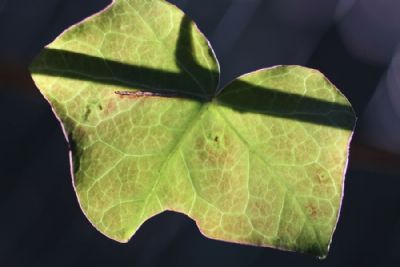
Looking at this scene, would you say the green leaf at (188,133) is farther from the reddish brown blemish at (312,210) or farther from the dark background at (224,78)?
the dark background at (224,78)

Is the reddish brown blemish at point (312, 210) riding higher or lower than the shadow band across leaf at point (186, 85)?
lower

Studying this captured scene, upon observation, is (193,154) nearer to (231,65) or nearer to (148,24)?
(148,24)

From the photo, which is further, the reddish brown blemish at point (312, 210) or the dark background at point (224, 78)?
the dark background at point (224, 78)

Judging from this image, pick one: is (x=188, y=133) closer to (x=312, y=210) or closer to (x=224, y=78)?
(x=312, y=210)

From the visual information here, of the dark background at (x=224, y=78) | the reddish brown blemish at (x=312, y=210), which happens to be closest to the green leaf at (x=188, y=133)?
the reddish brown blemish at (x=312, y=210)

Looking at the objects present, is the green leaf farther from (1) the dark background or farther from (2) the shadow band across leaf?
(1) the dark background

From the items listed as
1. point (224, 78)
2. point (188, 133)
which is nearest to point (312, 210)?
point (188, 133)

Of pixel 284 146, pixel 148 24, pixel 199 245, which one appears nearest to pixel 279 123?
pixel 284 146
